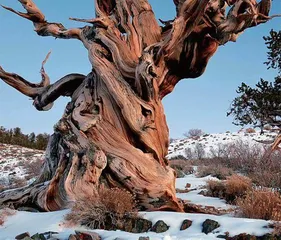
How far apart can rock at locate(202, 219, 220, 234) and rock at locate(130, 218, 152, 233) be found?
0.77 m

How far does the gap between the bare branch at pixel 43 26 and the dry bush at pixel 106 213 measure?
432 cm

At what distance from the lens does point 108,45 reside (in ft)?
26.9

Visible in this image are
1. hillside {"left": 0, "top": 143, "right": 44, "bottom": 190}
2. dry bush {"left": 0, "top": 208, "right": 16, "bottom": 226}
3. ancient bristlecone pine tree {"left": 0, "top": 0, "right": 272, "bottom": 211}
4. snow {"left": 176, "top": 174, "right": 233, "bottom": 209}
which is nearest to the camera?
dry bush {"left": 0, "top": 208, "right": 16, "bottom": 226}

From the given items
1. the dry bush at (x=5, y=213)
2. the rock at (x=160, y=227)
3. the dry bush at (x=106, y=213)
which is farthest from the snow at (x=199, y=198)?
the dry bush at (x=5, y=213)

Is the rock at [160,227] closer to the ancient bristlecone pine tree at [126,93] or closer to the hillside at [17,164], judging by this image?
the ancient bristlecone pine tree at [126,93]

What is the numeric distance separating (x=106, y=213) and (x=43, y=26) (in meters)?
5.31

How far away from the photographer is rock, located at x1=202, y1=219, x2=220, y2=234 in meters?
5.01

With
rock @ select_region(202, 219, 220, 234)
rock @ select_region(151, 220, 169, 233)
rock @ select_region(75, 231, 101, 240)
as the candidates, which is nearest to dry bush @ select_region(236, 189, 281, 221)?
rock @ select_region(202, 219, 220, 234)

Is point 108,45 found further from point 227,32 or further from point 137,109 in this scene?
point 227,32

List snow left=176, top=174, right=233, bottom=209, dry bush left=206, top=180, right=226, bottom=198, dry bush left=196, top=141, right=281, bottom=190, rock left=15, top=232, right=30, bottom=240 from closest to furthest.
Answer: rock left=15, top=232, right=30, bottom=240, snow left=176, top=174, right=233, bottom=209, dry bush left=206, top=180, right=226, bottom=198, dry bush left=196, top=141, right=281, bottom=190

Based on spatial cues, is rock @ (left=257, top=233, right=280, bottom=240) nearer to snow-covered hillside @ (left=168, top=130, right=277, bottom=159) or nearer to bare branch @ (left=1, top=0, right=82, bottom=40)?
bare branch @ (left=1, top=0, right=82, bottom=40)

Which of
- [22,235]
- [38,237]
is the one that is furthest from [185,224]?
[22,235]

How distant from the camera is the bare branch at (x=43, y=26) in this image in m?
8.91

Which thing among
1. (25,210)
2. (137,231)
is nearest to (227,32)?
(137,231)
